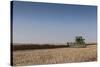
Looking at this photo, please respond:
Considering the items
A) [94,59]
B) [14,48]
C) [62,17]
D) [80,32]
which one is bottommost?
[94,59]

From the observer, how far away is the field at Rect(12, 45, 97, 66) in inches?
102

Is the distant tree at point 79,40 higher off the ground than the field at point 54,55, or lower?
higher

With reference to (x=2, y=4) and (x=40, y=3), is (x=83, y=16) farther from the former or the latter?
(x=2, y=4)

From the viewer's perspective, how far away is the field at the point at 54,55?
2598 mm

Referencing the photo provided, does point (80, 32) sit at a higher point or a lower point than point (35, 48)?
higher

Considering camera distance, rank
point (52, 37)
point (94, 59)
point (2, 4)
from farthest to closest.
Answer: point (94, 59) < point (52, 37) < point (2, 4)

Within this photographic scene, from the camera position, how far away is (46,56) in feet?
8.86

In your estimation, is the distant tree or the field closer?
the field

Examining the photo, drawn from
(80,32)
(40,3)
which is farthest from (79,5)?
(40,3)

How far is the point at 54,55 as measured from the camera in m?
2.73

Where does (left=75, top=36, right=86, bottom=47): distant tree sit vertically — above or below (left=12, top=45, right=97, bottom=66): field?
above

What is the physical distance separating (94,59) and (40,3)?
3.50ft

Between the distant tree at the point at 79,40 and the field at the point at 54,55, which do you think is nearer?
the field at the point at 54,55

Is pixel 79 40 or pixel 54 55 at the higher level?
pixel 79 40
